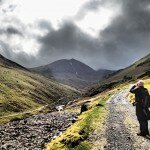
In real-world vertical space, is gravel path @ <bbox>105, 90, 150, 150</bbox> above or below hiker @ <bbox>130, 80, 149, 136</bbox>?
below

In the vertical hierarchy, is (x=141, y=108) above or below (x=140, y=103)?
below

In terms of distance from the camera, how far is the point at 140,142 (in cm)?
2800

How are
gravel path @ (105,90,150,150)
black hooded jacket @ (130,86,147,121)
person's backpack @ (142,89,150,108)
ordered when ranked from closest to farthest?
1. gravel path @ (105,90,150,150)
2. person's backpack @ (142,89,150,108)
3. black hooded jacket @ (130,86,147,121)

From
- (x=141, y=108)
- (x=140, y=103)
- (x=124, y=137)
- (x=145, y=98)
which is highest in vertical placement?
(x=145, y=98)

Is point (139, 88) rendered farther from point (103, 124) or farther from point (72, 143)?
point (103, 124)

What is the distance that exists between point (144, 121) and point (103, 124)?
10637 millimetres

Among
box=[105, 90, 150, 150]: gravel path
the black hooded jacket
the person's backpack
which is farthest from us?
the black hooded jacket

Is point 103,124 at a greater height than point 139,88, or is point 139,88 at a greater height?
point 139,88

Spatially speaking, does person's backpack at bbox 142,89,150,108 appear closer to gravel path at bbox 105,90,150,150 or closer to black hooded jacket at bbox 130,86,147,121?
black hooded jacket at bbox 130,86,147,121

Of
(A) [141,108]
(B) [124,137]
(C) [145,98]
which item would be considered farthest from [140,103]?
(B) [124,137]

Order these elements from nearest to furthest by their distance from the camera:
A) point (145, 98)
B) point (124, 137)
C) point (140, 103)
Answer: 1. point (145, 98)
2. point (140, 103)
3. point (124, 137)

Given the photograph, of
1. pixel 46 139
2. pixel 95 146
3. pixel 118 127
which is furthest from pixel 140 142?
pixel 46 139

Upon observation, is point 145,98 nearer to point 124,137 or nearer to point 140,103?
point 140,103

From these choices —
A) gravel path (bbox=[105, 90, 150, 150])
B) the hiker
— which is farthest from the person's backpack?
gravel path (bbox=[105, 90, 150, 150])
